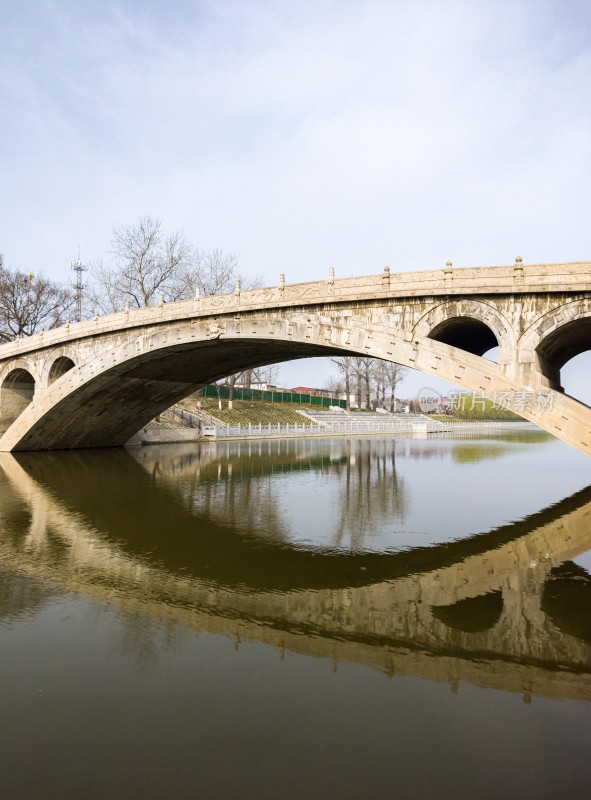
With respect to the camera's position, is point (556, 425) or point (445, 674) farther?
point (556, 425)

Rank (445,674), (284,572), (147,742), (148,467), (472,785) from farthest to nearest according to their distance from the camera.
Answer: (148,467), (284,572), (445,674), (147,742), (472,785)

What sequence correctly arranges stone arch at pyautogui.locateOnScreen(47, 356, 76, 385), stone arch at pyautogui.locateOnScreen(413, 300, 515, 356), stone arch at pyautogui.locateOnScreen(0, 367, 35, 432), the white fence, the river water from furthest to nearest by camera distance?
the white fence → stone arch at pyautogui.locateOnScreen(0, 367, 35, 432) → stone arch at pyautogui.locateOnScreen(47, 356, 76, 385) → stone arch at pyautogui.locateOnScreen(413, 300, 515, 356) → the river water

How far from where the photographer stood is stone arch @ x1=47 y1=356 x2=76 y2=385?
95.8 ft

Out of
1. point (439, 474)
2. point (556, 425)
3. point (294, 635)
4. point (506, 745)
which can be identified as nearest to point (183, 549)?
point (294, 635)

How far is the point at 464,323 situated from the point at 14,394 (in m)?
26.9

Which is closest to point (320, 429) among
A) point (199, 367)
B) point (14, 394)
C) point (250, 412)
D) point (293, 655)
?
point (250, 412)

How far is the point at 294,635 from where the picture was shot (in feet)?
21.7

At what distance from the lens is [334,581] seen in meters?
8.80

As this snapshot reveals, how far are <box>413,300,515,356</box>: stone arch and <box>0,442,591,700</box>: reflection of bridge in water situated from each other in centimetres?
534

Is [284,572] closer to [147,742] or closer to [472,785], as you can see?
[147,742]

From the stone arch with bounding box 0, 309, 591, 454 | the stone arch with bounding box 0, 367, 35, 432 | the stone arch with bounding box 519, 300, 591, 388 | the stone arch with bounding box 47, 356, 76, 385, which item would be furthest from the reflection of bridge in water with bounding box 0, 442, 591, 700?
the stone arch with bounding box 0, 367, 35, 432

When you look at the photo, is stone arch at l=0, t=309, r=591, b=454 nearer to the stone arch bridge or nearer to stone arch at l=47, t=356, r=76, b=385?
the stone arch bridge

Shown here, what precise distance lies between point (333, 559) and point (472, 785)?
6.12 metres

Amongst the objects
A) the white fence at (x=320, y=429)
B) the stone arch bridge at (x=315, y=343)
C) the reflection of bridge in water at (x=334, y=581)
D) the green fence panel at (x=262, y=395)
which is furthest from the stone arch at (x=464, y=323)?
the green fence panel at (x=262, y=395)
